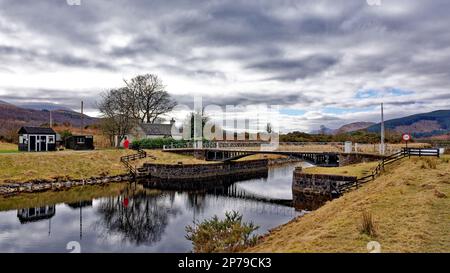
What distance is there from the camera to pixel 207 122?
275 ft

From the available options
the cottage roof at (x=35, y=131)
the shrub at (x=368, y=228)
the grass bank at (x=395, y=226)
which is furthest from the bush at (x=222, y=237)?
the cottage roof at (x=35, y=131)

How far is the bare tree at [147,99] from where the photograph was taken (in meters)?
70.8

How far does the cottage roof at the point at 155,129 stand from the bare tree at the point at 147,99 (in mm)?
4343

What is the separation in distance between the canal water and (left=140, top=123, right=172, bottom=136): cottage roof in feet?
100.0

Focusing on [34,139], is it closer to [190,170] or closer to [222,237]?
[190,170]

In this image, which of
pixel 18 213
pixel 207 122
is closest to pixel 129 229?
pixel 18 213

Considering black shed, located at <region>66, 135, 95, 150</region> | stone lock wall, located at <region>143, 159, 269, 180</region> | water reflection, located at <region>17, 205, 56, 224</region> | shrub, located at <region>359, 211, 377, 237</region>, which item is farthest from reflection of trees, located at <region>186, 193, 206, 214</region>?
black shed, located at <region>66, 135, 95, 150</region>

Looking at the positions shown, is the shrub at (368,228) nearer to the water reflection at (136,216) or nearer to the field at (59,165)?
the water reflection at (136,216)

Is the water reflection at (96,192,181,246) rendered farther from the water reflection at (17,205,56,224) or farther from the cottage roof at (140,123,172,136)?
the cottage roof at (140,123,172,136)

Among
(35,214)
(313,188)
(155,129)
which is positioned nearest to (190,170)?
(313,188)
